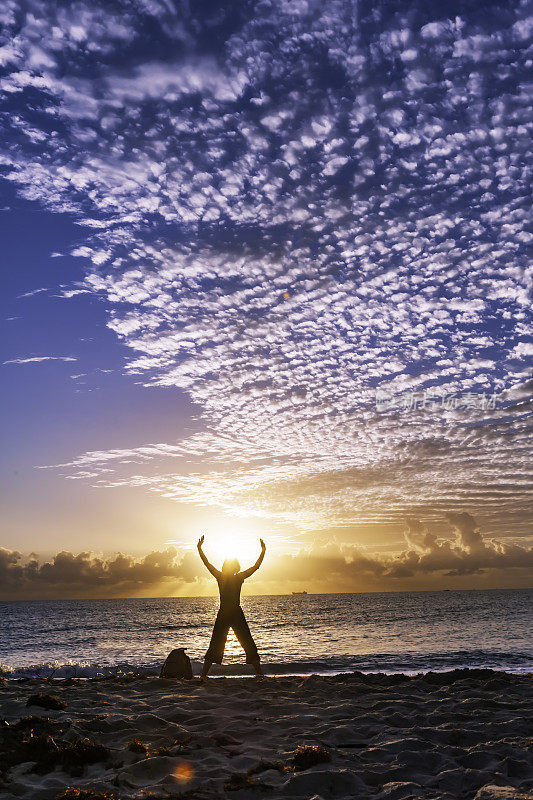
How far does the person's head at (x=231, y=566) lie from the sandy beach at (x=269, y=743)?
2.52 meters

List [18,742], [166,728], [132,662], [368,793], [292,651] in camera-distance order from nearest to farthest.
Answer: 1. [368,793]
2. [18,742]
3. [166,728]
4. [132,662]
5. [292,651]

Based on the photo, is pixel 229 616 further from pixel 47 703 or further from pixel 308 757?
pixel 308 757

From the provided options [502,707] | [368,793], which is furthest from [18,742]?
[502,707]

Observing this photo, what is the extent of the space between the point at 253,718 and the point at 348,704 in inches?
79.4

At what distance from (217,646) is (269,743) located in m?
5.16

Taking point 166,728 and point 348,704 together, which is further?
point 348,704

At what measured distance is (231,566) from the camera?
12.4 m

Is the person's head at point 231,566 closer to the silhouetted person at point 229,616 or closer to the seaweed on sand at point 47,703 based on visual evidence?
the silhouetted person at point 229,616

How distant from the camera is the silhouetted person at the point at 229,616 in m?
11.8

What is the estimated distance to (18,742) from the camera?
638 centimetres

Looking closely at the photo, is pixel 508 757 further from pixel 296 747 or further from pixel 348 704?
pixel 348 704

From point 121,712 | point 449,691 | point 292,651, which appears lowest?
point 292,651

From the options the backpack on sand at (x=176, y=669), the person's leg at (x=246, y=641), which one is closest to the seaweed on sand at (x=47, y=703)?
the backpack on sand at (x=176, y=669)

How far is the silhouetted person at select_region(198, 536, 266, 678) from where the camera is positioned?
1175cm
